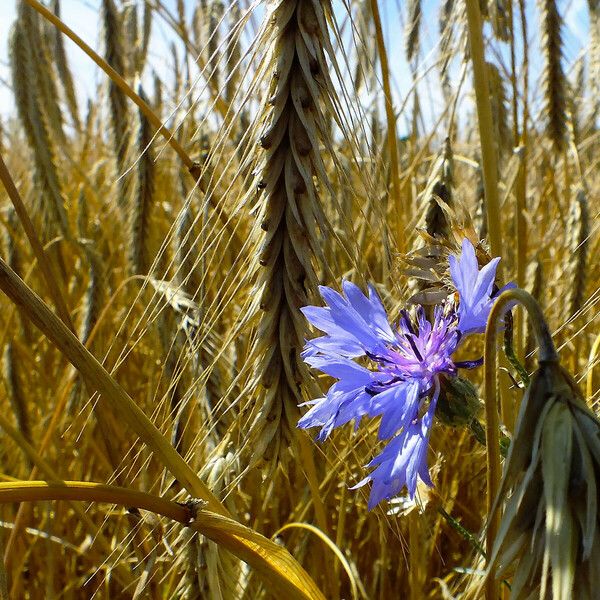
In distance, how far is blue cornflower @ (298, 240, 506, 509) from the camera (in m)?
0.40

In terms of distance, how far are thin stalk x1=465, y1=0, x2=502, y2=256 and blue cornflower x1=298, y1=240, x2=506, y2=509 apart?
0.15 m

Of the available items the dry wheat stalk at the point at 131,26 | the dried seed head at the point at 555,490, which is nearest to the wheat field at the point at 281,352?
the dried seed head at the point at 555,490

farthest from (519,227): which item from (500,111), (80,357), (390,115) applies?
(500,111)

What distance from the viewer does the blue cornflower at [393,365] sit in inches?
15.6

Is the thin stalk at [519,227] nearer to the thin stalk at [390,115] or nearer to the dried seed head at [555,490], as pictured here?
the thin stalk at [390,115]

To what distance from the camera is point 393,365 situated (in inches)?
17.1

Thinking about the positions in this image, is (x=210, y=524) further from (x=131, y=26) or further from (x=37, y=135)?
(x=131, y=26)

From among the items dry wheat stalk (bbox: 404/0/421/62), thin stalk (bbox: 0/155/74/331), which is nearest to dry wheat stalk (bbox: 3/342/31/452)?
thin stalk (bbox: 0/155/74/331)

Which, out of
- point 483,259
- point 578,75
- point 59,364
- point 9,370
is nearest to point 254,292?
point 483,259

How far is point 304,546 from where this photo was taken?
36.5 inches

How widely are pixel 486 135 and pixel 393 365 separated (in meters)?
0.24

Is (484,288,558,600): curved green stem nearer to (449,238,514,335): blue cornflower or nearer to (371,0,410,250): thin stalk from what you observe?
(449,238,514,335): blue cornflower

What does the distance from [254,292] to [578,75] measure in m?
2.37

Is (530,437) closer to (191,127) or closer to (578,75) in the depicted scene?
(191,127)
